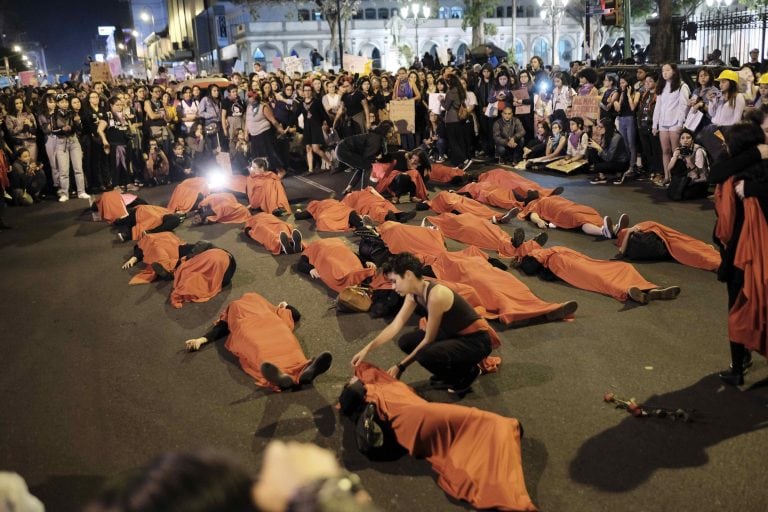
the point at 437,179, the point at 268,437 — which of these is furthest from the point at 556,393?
the point at 437,179

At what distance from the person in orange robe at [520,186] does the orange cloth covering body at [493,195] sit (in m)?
0.10

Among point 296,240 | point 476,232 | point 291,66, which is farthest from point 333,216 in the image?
point 291,66

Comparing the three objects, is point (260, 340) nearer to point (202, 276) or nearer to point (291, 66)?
point (202, 276)

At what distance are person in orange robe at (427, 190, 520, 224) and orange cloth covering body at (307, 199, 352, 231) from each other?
1.33 m

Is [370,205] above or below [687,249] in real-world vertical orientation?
above

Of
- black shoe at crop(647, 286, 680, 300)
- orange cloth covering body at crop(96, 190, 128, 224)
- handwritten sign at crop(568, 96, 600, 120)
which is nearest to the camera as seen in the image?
black shoe at crop(647, 286, 680, 300)

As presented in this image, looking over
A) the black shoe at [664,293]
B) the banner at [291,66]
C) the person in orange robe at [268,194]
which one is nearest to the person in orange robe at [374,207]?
the person in orange robe at [268,194]

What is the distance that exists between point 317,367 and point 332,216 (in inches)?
207

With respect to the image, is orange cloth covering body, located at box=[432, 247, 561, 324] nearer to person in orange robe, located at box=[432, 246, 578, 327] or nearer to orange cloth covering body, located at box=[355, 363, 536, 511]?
person in orange robe, located at box=[432, 246, 578, 327]

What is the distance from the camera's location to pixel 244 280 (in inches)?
326

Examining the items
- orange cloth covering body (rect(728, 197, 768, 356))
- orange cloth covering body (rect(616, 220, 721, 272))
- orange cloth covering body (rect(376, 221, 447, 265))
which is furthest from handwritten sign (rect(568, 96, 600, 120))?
orange cloth covering body (rect(728, 197, 768, 356))

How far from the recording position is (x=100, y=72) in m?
21.9

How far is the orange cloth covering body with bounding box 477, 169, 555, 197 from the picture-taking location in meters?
10.7

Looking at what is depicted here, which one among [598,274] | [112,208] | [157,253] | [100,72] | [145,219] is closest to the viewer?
[598,274]
